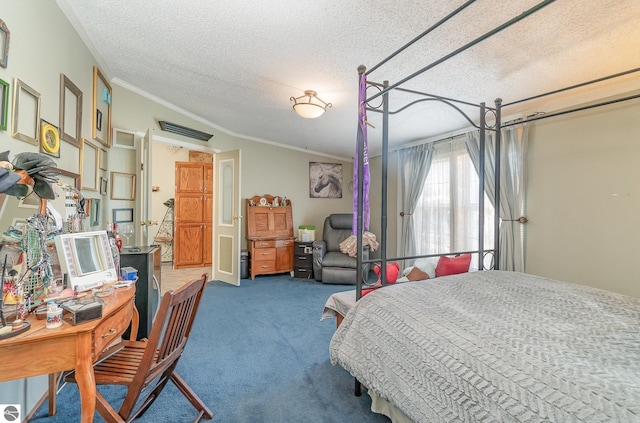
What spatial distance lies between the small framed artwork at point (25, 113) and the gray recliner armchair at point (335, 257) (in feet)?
11.8

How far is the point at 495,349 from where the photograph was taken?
988mm

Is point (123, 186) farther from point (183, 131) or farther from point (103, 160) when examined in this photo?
point (183, 131)

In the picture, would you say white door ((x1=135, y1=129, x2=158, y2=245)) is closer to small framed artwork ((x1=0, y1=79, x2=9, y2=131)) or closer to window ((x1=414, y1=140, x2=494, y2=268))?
small framed artwork ((x1=0, y1=79, x2=9, y2=131))

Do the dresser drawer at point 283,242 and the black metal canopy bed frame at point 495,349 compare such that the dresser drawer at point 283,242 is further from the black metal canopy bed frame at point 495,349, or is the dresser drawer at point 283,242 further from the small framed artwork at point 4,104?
the small framed artwork at point 4,104

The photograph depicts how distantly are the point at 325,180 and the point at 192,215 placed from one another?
292 centimetres

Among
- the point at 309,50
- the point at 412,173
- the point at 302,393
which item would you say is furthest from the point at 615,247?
the point at 309,50

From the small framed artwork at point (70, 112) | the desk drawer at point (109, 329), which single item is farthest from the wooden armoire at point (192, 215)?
the desk drawer at point (109, 329)

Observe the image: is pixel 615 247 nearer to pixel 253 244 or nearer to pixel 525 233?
pixel 525 233

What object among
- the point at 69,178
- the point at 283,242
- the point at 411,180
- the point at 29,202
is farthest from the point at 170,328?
the point at 411,180

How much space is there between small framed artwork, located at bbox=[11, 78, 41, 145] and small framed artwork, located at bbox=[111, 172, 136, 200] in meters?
1.65

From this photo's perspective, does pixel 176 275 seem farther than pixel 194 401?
Yes

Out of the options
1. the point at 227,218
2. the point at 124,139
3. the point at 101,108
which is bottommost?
the point at 227,218

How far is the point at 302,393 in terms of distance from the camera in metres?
1.80

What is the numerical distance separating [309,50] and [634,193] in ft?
9.22
